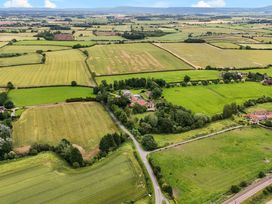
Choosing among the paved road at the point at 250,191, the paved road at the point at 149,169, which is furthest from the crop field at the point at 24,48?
the paved road at the point at 250,191

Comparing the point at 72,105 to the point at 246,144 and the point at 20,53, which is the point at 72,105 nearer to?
the point at 246,144

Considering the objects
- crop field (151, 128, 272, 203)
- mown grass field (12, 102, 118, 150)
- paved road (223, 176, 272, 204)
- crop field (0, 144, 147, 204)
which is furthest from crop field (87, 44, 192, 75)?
paved road (223, 176, 272, 204)

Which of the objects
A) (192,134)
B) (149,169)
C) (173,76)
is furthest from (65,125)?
(173,76)

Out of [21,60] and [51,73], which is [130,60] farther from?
[21,60]

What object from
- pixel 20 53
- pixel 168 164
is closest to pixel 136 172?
pixel 168 164

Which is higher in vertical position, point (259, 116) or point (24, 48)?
point (24, 48)

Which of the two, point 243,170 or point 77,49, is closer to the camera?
point 243,170

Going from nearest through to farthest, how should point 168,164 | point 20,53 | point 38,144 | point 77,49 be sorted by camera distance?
point 168,164 → point 38,144 → point 20,53 → point 77,49
